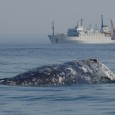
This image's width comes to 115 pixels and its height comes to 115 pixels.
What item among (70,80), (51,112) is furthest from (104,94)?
(51,112)

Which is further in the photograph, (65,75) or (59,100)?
(65,75)

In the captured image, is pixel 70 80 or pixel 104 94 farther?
pixel 70 80

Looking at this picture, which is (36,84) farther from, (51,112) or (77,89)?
(51,112)

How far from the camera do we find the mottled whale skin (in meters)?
23.6

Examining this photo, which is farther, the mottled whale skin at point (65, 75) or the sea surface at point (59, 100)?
the mottled whale skin at point (65, 75)

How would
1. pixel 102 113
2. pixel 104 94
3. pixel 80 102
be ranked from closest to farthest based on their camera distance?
1. pixel 102 113
2. pixel 80 102
3. pixel 104 94

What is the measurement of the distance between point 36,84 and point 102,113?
6901mm

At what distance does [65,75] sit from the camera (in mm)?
24266

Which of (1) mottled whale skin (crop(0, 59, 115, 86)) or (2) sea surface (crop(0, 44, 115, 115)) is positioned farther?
(1) mottled whale skin (crop(0, 59, 115, 86))

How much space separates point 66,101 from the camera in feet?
63.9

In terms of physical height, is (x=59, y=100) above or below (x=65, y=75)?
below

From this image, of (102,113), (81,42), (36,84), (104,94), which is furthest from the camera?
(81,42)

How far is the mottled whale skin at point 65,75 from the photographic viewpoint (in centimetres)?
2358

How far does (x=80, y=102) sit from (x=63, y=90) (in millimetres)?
3136
